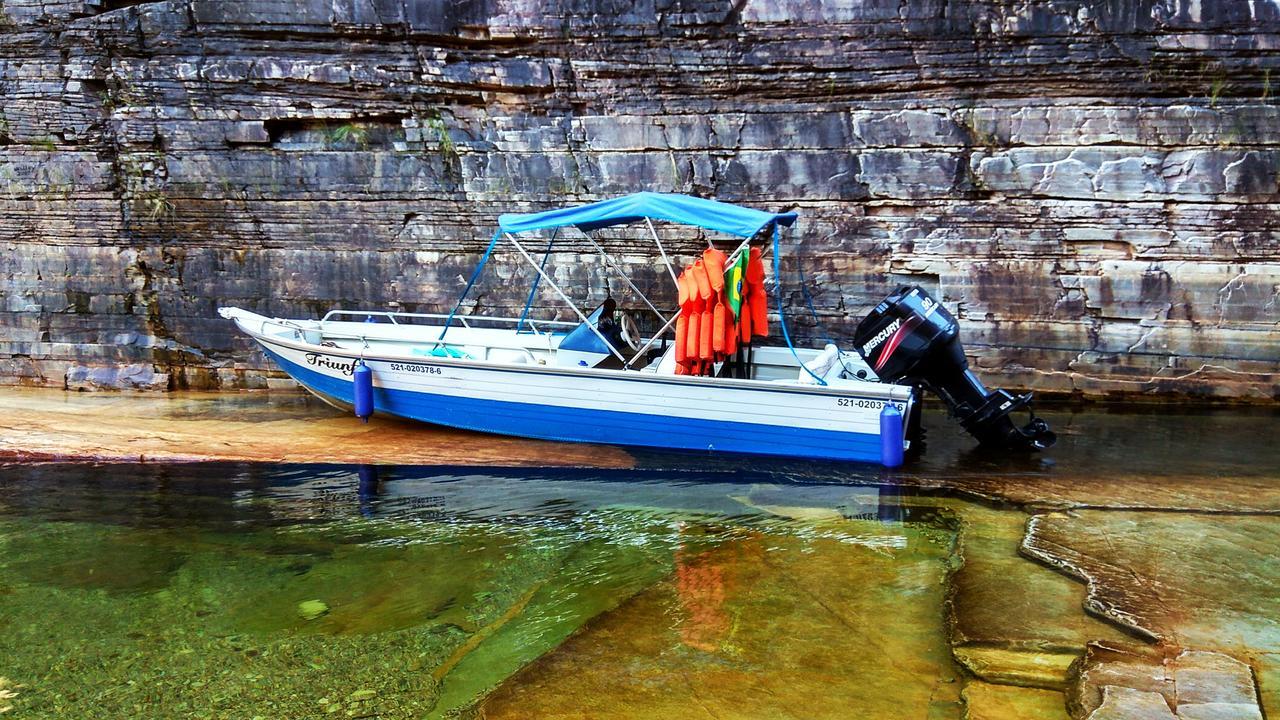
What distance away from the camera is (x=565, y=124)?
1038cm

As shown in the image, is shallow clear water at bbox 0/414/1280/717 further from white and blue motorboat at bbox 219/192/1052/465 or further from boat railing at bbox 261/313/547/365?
boat railing at bbox 261/313/547/365

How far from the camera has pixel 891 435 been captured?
288 inches

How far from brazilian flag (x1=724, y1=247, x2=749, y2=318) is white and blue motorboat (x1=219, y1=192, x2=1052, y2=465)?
0.30ft

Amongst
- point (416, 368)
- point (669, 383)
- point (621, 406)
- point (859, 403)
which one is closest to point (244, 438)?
point (416, 368)

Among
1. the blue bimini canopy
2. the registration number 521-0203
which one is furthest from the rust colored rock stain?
the blue bimini canopy

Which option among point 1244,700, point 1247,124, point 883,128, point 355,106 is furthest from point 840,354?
point 355,106

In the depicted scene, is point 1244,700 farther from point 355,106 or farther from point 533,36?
point 355,106

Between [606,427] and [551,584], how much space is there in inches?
123

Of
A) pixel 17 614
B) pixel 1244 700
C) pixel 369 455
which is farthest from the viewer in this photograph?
pixel 369 455

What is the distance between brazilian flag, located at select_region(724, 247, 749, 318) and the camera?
7.70 metres

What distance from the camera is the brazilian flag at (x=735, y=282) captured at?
7.70 m

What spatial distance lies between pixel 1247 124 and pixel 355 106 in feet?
29.9

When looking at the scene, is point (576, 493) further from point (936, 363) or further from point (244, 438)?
point (244, 438)

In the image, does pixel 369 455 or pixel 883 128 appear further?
pixel 883 128
